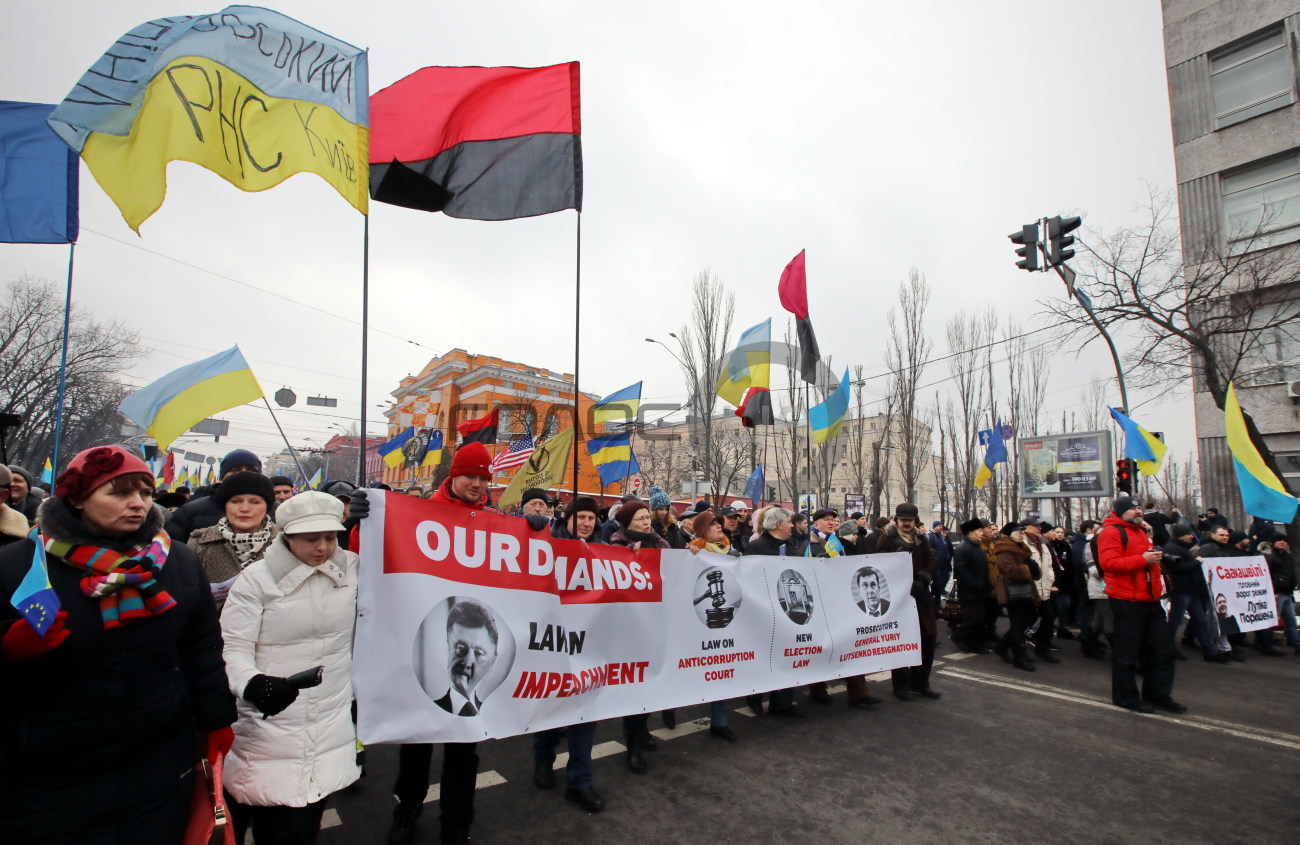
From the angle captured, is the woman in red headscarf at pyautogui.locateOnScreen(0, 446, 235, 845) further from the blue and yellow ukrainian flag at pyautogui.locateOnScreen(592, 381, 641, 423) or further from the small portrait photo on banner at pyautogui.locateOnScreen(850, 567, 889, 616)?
the blue and yellow ukrainian flag at pyautogui.locateOnScreen(592, 381, 641, 423)

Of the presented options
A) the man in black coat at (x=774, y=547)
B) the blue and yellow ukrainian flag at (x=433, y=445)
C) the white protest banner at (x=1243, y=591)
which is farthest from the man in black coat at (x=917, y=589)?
the blue and yellow ukrainian flag at (x=433, y=445)

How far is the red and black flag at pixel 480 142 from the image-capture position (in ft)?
16.5

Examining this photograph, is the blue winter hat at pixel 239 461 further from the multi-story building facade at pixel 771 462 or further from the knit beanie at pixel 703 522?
the multi-story building facade at pixel 771 462

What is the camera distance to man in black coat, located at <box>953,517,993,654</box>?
8.11 metres

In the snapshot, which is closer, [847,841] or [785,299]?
[847,841]

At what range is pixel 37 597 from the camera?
68.9 inches

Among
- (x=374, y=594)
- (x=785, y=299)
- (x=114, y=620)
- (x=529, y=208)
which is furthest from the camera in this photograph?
(x=785, y=299)

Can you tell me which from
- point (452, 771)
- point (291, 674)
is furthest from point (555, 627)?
point (291, 674)

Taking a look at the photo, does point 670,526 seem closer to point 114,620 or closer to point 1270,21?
point 114,620

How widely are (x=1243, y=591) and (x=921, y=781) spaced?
802cm

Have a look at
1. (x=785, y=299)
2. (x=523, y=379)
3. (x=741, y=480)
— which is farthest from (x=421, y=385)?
(x=785, y=299)

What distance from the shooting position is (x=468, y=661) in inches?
134

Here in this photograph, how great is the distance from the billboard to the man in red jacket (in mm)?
13323

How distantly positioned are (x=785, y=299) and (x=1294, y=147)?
15865 millimetres
